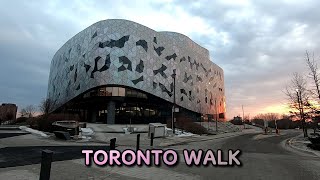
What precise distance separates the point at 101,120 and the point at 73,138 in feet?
131

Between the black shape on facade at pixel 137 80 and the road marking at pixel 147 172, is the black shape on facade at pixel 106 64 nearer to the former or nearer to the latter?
the black shape on facade at pixel 137 80

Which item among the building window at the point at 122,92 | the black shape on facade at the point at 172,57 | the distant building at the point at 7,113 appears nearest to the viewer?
the building window at the point at 122,92

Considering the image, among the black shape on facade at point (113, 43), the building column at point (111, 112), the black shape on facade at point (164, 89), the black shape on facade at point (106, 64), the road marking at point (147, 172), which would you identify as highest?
the black shape on facade at point (113, 43)

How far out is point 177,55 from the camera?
76.3 metres

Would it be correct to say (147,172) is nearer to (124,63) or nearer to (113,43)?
(124,63)

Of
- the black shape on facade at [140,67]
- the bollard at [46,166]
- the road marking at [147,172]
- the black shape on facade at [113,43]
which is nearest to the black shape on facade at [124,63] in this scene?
the black shape on facade at [140,67]

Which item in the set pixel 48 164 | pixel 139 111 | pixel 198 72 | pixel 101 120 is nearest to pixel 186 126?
pixel 139 111

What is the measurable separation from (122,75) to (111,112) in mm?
8343

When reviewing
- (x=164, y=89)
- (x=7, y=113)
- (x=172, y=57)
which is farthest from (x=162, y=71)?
(x=7, y=113)

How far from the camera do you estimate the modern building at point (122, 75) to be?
197 ft

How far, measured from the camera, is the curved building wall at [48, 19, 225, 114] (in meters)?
60.7

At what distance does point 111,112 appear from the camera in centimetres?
5872

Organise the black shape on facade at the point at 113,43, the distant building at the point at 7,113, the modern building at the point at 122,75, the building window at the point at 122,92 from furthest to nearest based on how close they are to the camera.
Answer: the distant building at the point at 7,113 < the black shape on facade at the point at 113,43 < the modern building at the point at 122,75 < the building window at the point at 122,92

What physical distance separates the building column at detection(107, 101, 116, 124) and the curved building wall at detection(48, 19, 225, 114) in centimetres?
453
